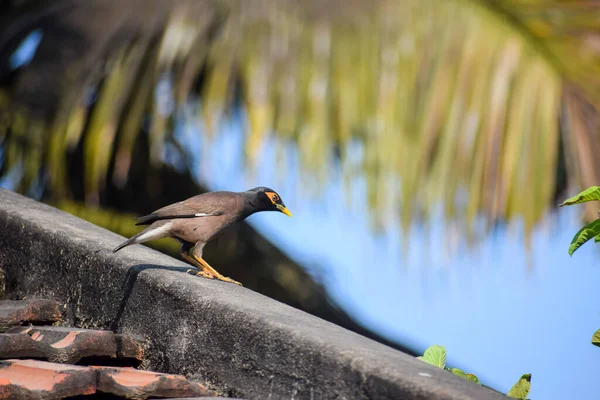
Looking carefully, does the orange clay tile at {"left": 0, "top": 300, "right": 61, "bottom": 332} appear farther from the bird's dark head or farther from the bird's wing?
the bird's dark head

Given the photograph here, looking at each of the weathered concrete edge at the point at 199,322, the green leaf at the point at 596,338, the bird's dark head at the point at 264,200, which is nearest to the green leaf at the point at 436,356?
the weathered concrete edge at the point at 199,322

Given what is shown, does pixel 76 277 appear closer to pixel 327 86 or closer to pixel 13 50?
pixel 327 86

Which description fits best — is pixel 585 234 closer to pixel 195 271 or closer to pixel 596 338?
pixel 596 338

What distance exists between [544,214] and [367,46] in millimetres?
2070

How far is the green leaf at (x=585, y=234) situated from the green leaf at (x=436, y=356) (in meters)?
0.52

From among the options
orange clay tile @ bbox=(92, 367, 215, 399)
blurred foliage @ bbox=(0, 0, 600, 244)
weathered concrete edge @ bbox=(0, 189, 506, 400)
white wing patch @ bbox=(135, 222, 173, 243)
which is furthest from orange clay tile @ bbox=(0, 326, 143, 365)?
blurred foliage @ bbox=(0, 0, 600, 244)

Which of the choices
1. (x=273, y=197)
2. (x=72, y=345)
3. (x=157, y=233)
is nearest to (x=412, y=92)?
(x=273, y=197)

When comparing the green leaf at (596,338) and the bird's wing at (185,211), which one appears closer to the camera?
the green leaf at (596,338)

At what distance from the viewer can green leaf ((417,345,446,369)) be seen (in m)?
2.30

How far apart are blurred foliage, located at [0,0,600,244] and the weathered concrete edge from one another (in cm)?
307

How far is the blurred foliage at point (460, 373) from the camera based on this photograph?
212cm

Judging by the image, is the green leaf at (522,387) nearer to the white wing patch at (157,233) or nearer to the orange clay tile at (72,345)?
the orange clay tile at (72,345)

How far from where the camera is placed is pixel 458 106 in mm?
6195

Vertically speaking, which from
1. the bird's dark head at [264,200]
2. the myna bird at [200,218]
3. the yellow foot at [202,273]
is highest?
the bird's dark head at [264,200]
